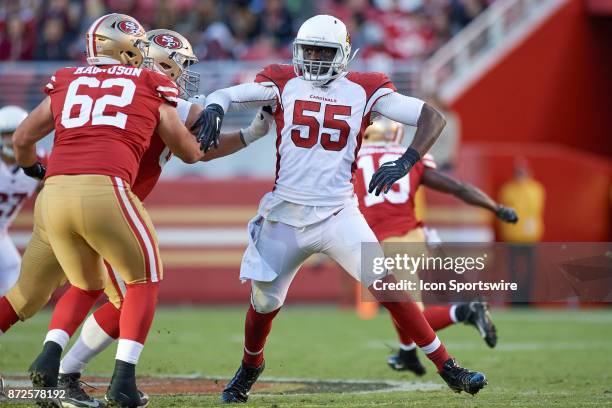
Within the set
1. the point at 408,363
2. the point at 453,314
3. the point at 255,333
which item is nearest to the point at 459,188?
the point at 453,314

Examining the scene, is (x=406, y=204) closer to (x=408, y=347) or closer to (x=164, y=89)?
(x=408, y=347)

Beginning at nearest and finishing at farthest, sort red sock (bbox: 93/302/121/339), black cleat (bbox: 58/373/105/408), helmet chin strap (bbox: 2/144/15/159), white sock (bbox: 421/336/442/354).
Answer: black cleat (bbox: 58/373/105/408)
red sock (bbox: 93/302/121/339)
white sock (bbox: 421/336/442/354)
helmet chin strap (bbox: 2/144/15/159)

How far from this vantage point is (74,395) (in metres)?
5.74

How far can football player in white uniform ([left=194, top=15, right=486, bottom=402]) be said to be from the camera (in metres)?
6.00

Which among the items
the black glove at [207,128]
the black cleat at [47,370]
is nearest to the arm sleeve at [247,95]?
the black glove at [207,128]

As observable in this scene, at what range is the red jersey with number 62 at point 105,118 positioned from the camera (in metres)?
5.30

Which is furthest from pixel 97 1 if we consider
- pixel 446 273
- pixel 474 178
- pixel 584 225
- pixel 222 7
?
pixel 446 273

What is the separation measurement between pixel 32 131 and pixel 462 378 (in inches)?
103

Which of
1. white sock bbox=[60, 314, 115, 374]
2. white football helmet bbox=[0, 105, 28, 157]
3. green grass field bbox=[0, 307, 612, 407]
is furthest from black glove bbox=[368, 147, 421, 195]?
white football helmet bbox=[0, 105, 28, 157]

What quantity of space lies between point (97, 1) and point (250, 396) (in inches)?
407

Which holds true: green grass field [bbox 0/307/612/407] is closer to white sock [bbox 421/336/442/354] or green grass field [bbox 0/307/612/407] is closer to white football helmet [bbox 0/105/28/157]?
white sock [bbox 421/336/442/354]

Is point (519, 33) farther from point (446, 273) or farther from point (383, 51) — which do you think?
point (446, 273)

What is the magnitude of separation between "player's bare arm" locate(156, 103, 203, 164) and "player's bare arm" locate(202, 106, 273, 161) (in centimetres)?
61

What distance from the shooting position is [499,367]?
810 cm
